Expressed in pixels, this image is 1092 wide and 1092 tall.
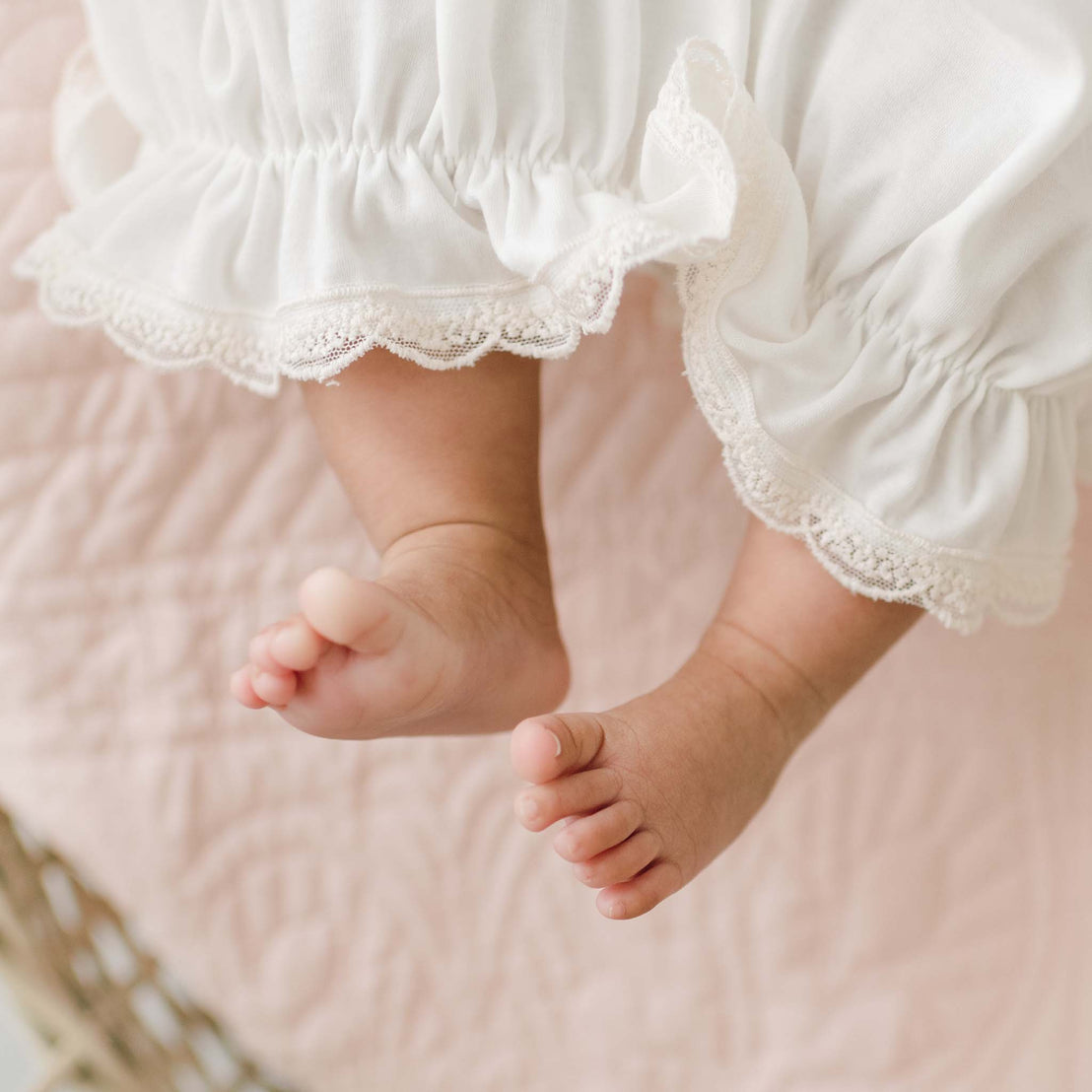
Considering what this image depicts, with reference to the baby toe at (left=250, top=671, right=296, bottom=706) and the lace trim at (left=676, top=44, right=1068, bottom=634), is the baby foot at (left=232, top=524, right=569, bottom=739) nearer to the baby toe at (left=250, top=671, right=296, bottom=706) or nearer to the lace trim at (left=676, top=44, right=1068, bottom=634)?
the baby toe at (left=250, top=671, right=296, bottom=706)

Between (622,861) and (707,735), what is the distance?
0.10 m

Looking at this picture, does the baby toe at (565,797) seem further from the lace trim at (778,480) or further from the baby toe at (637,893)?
the lace trim at (778,480)

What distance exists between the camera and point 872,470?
0.67 meters

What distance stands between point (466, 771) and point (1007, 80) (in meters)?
0.66

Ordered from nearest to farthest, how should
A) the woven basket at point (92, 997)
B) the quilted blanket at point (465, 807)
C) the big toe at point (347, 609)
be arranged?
1. the big toe at point (347, 609)
2. the woven basket at point (92, 997)
3. the quilted blanket at point (465, 807)

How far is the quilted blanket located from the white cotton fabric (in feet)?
1.15

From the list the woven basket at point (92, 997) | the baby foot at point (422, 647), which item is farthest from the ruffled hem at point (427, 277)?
the woven basket at point (92, 997)

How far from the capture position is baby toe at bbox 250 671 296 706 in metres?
0.57

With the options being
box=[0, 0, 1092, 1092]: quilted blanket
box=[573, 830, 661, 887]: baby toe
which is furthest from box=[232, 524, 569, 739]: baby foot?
box=[0, 0, 1092, 1092]: quilted blanket

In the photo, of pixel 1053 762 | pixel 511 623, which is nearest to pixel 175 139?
pixel 511 623

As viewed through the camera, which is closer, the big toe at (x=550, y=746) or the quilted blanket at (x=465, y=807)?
the big toe at (x=550, y=746)

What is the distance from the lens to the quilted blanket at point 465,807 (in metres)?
0.99

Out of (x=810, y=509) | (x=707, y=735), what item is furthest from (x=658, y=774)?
(x=810, y=509)

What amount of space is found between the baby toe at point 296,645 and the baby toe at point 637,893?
0.19m
